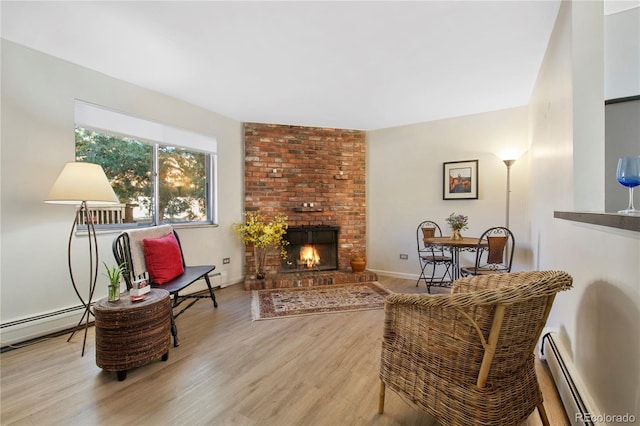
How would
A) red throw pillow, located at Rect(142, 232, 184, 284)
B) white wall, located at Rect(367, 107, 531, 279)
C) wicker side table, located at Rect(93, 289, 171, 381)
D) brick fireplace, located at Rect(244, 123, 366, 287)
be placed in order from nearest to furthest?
wicker side table, located at Rect(93, 289, 171, 381), red throw pillow, located at Rect(142, 232, 184, 284), white wall, located at Rect(367, 107, 531, 279), brick fireplace, located at Rect(244, 123, 366, 287)

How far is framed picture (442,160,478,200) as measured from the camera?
4.03m

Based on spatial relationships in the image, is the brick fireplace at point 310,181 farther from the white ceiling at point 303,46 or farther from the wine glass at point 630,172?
the wine glass at point 630,172

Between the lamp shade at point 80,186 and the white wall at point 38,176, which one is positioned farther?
the white wall at point 38,176

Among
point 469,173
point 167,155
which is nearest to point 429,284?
point 469,173

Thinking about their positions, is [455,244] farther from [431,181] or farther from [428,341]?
[428,341]

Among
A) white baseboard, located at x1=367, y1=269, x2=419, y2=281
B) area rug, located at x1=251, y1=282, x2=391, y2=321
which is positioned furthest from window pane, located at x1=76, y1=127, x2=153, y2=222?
white baseboard, located at x1=367, y1=269, x2=419, y2=281

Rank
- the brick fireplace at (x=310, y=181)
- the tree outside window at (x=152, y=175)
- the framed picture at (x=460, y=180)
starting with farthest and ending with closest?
the brick fireplace at (x=310, y=181) → the framed picture at (x=460, y=180) → the tree outside window at (x=152, y=175)

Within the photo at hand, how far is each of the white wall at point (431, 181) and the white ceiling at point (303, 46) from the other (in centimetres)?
55

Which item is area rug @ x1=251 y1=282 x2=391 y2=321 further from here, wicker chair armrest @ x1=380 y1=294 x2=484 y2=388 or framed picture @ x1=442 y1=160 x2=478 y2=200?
framed picture @ x1=442 y1=160 x2=478 y2=200

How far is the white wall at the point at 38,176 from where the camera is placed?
2.25 meters

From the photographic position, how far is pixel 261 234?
164 inches

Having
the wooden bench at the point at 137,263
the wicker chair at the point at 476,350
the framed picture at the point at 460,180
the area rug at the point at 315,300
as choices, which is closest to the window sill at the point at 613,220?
the wicker chair at the point at 476,350

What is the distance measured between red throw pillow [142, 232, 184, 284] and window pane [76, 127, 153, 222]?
0.82m

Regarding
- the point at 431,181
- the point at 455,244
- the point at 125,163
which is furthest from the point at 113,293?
the point at 431,181
